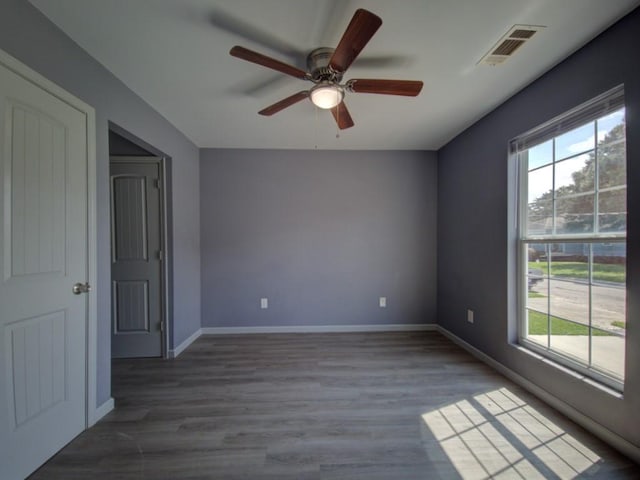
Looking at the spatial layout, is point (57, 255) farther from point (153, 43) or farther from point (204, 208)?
point (204, 208)

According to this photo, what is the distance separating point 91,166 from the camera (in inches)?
72.8

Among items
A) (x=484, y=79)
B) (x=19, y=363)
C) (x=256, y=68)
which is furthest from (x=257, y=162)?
(x=19, y=363)

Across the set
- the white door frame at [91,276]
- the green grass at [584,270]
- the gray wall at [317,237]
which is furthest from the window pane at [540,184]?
the white door frame at [91,276]

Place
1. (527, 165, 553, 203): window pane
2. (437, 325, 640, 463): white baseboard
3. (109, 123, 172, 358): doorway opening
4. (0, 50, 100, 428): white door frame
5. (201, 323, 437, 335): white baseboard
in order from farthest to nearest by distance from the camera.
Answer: (201, 323, 437, 335): white baseboard < (109, 123, 172, 358): doorway opening < (527, 165, 553, 203): window pane < (0, 50, 100, 428): white door frame < (437, 325, 640, 463): white baseboard

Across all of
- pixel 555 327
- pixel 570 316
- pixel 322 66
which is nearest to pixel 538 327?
pixel 555 327

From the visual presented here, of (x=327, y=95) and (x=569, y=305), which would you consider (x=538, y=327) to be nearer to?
(x=569, y=305)

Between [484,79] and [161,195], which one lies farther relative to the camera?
[161,195]

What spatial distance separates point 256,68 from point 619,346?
296cm

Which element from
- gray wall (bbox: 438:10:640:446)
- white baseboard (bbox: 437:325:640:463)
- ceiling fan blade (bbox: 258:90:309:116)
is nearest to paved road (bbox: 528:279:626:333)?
gray wall (bbox: 438:10:640:446)

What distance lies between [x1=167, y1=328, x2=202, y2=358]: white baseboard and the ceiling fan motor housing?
9.68 ft

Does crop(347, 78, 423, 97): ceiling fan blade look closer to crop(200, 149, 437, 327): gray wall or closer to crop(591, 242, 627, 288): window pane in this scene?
crop(591, 242, 627, 288): window pane

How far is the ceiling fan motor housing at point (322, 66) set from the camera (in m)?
1.76

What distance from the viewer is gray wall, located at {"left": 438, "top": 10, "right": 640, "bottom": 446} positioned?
154 centimetres

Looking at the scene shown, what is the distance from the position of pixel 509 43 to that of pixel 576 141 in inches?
33.1
